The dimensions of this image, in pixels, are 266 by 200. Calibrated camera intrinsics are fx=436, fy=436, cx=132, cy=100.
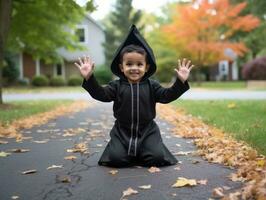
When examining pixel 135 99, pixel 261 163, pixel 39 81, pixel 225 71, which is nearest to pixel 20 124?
pixel 135 99

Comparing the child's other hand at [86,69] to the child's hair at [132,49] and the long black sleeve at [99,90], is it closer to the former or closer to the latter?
the long black sleeve at [99,90]

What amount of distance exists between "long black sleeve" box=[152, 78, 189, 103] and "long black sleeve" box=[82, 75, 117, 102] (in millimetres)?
495

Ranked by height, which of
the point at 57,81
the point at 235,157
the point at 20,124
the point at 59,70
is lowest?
the point at 20,124

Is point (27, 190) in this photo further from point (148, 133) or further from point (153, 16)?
point (153, 16)

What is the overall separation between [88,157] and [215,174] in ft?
6.04

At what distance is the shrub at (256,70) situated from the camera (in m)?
31.7

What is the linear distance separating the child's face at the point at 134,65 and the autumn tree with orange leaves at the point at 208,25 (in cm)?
2605

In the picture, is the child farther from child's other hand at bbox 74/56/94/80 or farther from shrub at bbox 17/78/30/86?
shrub at bbox 17/78/30/86

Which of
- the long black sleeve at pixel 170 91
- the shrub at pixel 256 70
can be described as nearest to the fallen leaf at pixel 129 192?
the long black sleeve at pixel 170 91

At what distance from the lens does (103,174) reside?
4570 mm

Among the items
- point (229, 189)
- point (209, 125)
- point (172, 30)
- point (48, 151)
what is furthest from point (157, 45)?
point (229, 189)

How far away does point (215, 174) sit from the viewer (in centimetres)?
441

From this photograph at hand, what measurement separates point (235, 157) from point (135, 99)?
4.35 ft

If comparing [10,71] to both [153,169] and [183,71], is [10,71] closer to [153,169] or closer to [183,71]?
[183,71]
